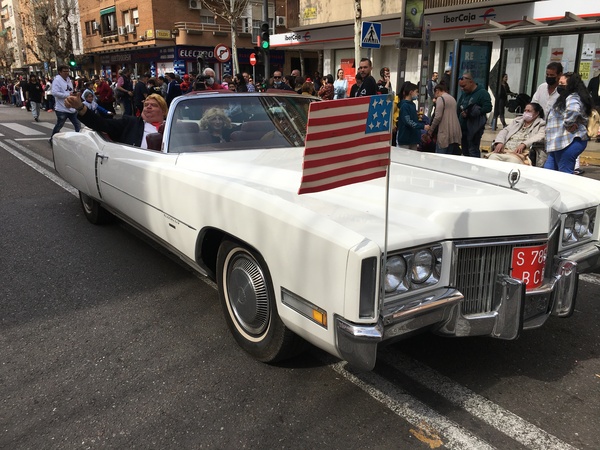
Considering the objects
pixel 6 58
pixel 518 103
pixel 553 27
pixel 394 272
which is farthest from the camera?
pixel 6 58

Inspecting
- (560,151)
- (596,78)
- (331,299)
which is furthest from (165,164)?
(596,78)

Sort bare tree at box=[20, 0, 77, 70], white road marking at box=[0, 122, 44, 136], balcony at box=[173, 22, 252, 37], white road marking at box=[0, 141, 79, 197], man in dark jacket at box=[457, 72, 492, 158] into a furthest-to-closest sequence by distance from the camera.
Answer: bare tree at box=[20, 0, 77, 70], balcony at box=[173, 22, 252, 37], white road marking at box=[0, 122, 44, 136], man in dark jacket at box=[457, 72, 492, 158], white road marking at box=[0, 141, 79, 197]

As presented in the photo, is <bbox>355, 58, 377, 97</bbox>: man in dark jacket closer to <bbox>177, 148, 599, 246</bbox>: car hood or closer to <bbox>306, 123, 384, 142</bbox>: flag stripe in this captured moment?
<bbox>177, 148, 599, 246</bbox>: car hood

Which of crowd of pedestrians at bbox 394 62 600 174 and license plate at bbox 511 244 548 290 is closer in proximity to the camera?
license plate at bbox 511 244 548 290

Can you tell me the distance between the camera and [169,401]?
8.75 ft

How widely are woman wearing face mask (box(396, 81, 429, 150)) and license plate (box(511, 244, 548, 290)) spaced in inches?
211

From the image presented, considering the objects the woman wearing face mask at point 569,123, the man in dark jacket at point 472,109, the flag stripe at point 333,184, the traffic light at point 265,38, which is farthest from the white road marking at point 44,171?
the traffic light at point 265,38

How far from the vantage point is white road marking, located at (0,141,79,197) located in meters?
7.63

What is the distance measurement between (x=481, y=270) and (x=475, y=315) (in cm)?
22

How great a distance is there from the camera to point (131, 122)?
5.05 metres

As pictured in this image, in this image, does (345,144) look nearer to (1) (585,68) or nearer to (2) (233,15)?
(1) (585,68)

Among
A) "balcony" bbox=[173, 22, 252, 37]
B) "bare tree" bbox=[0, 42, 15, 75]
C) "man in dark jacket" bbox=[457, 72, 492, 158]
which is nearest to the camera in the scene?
"man in dark jacket" bbox=[457, 72, 492, 158]

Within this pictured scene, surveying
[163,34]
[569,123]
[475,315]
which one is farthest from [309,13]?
[475,315]

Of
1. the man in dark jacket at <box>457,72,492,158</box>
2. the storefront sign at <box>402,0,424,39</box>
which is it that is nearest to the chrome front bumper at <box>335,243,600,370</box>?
the man in dark jacket at <box>457,72,492,158</box>
